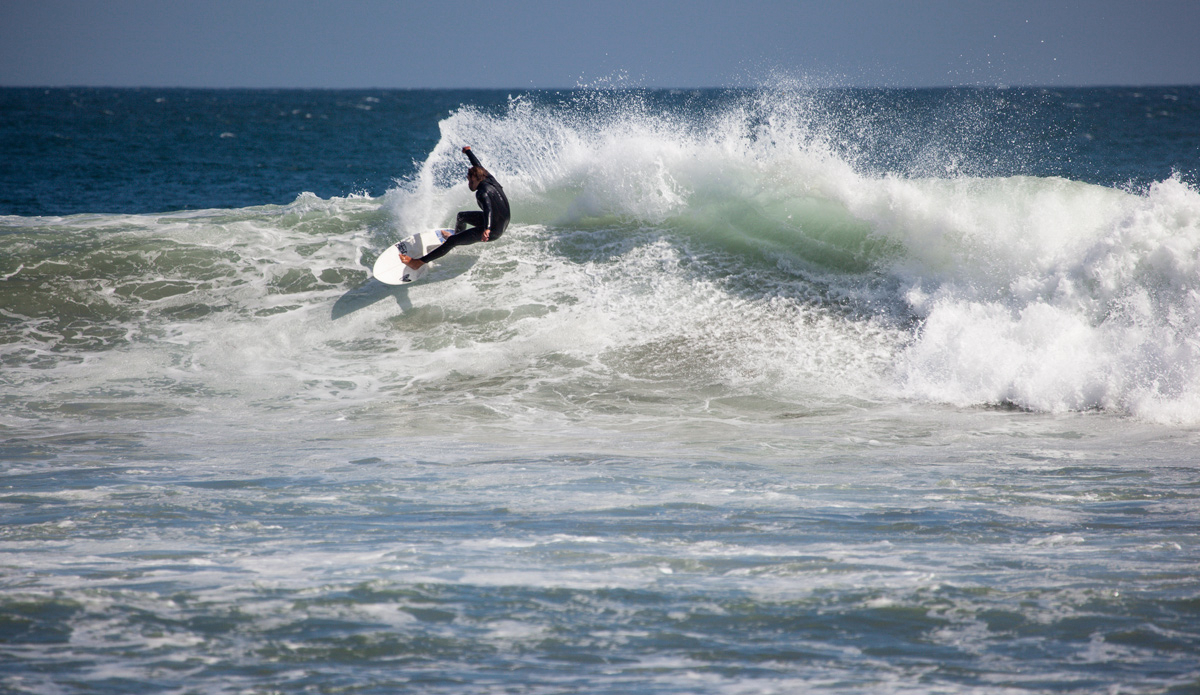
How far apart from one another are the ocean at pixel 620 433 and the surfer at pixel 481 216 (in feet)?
2.03

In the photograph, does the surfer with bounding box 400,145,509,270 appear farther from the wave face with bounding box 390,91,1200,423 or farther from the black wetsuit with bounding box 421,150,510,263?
the wave face with bounding box 390,91,1200,423

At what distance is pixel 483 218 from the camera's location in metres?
9.88

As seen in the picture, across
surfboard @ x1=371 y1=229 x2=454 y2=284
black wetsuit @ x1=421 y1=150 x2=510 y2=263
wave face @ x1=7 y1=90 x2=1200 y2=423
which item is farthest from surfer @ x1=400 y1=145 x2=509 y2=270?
wave face @ x1=7 y1=90 x2=1200 y2=423

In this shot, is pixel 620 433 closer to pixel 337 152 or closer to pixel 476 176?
pixel 476 176

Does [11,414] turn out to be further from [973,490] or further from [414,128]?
[414,128]

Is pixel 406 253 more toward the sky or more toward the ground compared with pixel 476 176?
more toward the ground

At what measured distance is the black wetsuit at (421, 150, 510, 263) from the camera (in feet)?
31.9

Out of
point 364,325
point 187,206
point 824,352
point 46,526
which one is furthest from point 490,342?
point 187,206

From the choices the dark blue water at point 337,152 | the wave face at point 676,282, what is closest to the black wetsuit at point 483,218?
the wave face at point 676,282

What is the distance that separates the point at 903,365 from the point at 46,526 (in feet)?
→ 22.4

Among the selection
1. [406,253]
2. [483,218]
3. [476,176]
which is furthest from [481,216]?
[406,253]

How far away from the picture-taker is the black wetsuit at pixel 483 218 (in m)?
9.73

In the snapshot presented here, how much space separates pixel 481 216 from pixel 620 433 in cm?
396

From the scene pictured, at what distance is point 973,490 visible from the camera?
5.43 metres
